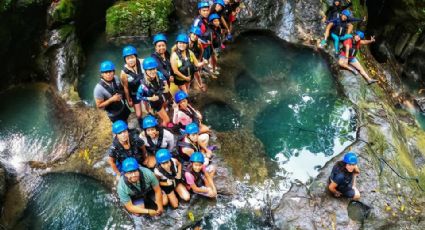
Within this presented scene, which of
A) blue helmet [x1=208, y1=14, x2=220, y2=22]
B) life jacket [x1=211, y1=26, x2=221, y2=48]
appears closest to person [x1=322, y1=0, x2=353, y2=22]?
life jacket [x1=211, y1=26, x2=221, y2=48]

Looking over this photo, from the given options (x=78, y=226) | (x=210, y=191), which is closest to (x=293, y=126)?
(x=210, y=191)

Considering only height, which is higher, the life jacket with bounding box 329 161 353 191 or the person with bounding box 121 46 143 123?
the person with bounding box 121 46 143 123

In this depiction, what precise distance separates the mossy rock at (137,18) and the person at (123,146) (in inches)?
276

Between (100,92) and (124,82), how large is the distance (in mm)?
603

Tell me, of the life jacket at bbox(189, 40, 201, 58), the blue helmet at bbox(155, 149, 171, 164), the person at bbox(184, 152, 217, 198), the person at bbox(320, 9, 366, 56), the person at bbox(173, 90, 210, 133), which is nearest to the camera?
the blue helmet at bbox(155, 149, 171, 164)

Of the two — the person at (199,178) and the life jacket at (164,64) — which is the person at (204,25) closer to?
the life jacket at (164,64)

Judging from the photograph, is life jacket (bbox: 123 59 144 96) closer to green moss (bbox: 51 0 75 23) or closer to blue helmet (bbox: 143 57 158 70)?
blue helmet (bbox: 143 57 158 70)

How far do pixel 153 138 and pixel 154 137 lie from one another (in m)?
0.03

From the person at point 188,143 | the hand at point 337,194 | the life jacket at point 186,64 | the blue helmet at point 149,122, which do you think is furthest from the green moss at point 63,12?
the hand at point 337,194

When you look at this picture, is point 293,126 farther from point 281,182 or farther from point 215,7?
point 215,7

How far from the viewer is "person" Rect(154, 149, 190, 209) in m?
6.80

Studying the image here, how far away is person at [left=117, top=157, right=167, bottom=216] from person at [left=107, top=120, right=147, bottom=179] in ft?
1.70

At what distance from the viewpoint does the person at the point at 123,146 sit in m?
6.84

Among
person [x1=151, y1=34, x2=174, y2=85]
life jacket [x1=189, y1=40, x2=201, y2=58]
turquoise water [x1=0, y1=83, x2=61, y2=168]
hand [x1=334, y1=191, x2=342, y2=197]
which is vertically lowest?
turquoise water [x1=0, y1=83, x2=61, y2=168]
